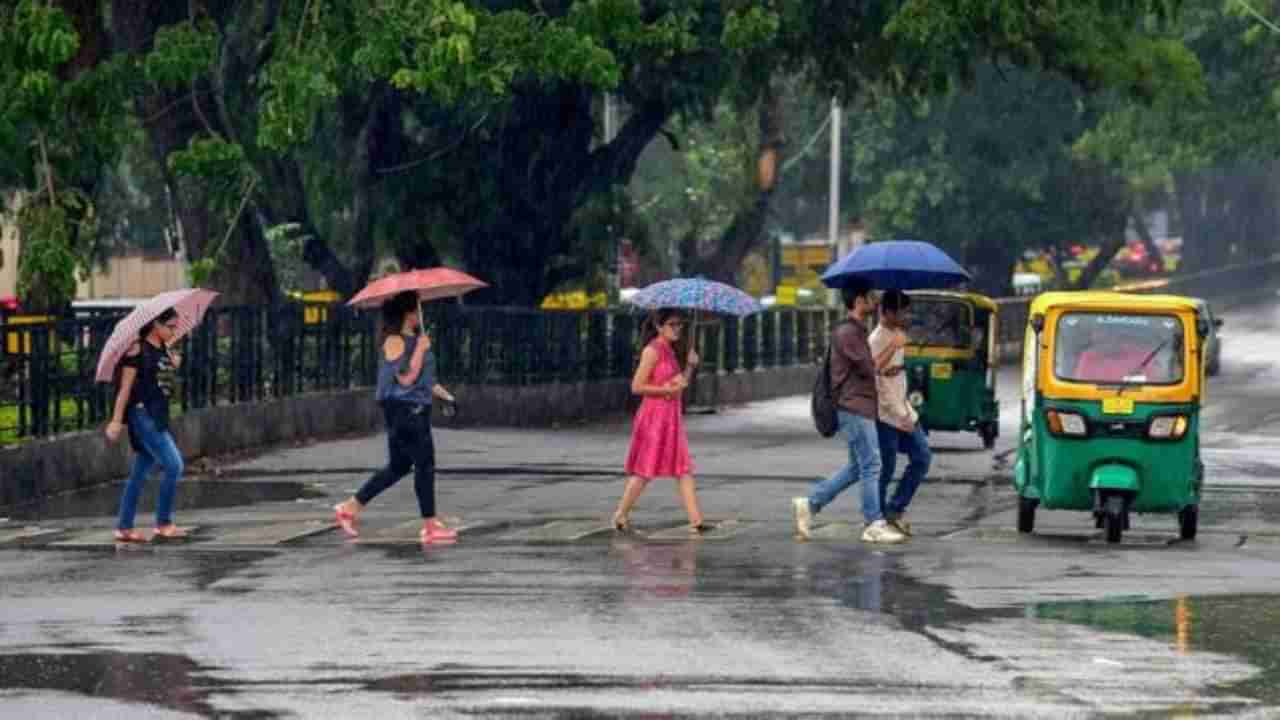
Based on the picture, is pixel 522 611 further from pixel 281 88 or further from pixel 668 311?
pixel 281 88

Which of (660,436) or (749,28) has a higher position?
(749,28)

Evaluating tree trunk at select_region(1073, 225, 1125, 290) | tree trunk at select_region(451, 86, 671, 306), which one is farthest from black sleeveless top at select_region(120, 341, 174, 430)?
tree trunk at select_region(1073, 225, 1125, 290)

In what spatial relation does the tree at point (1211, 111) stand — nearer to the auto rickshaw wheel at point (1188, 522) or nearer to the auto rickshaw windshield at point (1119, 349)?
the auto rickshaw wheel at point (1188, 522)

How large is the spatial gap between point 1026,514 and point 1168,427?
125 cm

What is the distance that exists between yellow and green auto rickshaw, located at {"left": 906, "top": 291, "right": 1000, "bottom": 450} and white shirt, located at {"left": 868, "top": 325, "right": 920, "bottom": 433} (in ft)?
38.2

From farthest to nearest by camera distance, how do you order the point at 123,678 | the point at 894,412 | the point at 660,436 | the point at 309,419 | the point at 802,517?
the point at 309,419 → the point at 894,412 → the point at 660,436 → the point at 802,517 → the point at 123,678

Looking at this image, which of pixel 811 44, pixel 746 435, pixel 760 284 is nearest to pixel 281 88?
pixel 746 435

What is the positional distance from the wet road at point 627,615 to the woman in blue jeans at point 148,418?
399 mm

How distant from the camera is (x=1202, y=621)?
51.4 ft

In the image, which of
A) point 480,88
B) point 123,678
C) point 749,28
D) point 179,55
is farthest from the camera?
point 749,28

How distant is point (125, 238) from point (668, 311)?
60.4 metres

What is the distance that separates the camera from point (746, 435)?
3741 centimetres

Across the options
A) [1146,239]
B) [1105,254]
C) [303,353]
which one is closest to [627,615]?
[303,353]

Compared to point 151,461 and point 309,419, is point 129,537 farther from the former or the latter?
point 309,419
